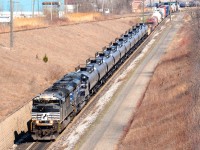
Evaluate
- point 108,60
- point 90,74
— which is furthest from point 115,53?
point 90,74

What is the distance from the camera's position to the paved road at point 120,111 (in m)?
30.3

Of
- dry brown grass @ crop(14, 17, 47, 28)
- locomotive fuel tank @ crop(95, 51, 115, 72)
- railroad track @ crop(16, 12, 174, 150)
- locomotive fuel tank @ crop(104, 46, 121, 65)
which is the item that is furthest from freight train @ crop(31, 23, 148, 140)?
dry brown grass @ crop(14, 17, 47, 28)

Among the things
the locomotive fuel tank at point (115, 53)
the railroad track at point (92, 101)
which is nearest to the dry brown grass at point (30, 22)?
the railroad track at point (92, 101)

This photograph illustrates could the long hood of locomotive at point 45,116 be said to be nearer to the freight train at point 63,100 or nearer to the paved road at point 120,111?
the freight train at point 63,100

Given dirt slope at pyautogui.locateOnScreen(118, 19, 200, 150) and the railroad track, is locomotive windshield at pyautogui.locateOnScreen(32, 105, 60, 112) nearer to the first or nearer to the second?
the railroad track

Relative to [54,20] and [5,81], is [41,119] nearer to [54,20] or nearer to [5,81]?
[5,81]

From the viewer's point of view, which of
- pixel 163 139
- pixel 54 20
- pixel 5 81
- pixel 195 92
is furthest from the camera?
pixel 54 20

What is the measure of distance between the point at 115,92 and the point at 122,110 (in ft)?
23.9

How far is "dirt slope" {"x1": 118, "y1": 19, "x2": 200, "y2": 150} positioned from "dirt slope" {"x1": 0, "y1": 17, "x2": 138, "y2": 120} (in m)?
11.1

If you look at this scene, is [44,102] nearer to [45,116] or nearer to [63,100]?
[45,116]

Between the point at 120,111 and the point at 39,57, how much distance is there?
78.4ft

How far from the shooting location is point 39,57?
5875 centimetres

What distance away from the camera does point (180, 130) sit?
28797 mm

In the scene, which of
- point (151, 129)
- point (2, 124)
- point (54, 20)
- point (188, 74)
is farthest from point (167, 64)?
point (54, 20)
